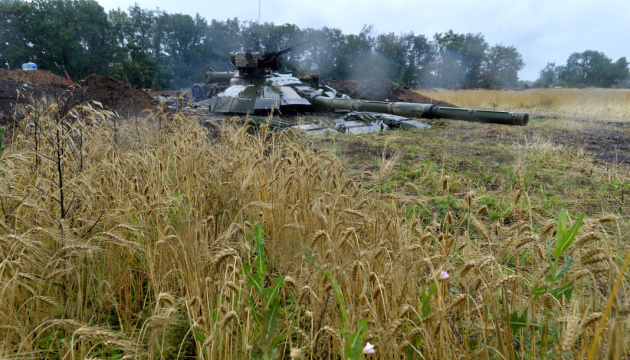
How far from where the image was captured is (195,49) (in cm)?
3725

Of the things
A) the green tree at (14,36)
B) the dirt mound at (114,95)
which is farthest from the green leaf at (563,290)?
the green tree at (14,36)

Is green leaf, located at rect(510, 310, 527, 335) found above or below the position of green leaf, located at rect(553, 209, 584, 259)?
below

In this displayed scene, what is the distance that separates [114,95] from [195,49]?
3082 cm

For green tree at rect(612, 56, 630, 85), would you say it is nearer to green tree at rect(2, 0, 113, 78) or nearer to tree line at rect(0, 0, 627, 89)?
tree line at rect(0, 0, 627, 89)

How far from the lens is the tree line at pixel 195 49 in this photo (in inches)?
1132

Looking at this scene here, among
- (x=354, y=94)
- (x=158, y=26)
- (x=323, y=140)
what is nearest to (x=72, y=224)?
(x=323, y=140)

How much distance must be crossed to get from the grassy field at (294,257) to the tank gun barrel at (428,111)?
713mm

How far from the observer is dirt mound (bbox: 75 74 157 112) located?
25.5 feet

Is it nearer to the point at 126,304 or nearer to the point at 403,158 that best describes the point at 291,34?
the point at 403,158

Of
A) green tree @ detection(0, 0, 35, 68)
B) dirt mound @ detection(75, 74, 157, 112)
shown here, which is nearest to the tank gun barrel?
dirt mound @ detection(75, 74, 157, 112)

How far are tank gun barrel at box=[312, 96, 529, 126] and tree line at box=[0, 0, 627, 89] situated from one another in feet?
62.6

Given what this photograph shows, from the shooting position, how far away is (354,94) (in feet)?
55.3

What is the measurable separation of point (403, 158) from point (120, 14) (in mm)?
35180

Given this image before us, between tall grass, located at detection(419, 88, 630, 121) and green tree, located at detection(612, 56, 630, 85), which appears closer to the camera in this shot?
tall grass, located at detection(419, 88, 630, 121)
